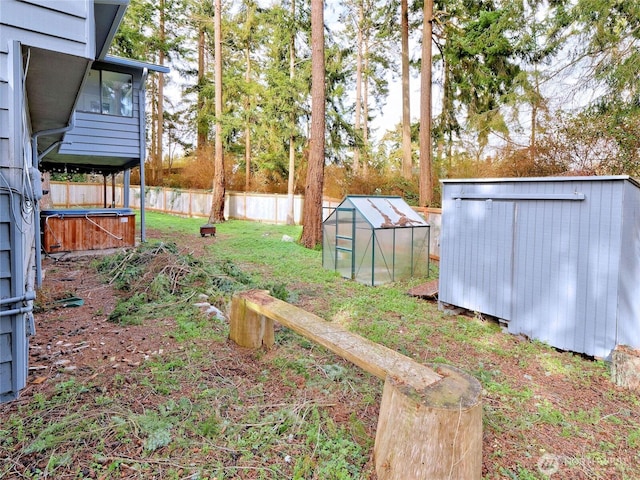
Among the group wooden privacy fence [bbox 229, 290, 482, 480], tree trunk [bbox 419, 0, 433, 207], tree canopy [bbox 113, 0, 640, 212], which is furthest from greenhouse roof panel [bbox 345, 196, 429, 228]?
wooden privacy fence [bbox 229, 290, 482, 480]

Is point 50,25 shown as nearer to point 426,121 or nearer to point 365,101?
point 426,121

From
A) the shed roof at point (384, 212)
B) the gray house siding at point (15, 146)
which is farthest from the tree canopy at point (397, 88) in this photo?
the gray house siding at point (15, 146)

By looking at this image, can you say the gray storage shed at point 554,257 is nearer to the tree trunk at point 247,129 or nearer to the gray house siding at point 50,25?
the gray house siding at point 50,25

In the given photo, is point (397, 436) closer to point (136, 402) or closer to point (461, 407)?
point (461, 407)

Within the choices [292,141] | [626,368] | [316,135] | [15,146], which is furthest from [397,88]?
[15,146]

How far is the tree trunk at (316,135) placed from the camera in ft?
32.8

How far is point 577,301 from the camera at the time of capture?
4184 millimetres

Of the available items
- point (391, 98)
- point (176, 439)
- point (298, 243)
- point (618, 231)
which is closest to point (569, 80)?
point (618, 231)

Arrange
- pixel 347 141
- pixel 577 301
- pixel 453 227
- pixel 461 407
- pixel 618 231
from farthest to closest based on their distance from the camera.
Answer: pixel 347 141 → pixel 453 227 → pixel 577 301 → pixel 618 231 → pixel 461 407

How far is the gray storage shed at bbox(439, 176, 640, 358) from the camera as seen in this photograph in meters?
3.96

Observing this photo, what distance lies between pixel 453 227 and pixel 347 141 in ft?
34.1

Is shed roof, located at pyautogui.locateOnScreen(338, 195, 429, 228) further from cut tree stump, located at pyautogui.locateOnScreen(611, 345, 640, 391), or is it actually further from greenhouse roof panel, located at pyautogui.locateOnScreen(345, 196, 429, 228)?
cut tree stump, located at pyautogui.locateOnScreen(611, 345, 640, 391)

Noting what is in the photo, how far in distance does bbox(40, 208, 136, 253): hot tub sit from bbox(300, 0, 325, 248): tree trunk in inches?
181

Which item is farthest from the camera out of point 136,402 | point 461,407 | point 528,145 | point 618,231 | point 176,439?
point 528,145
